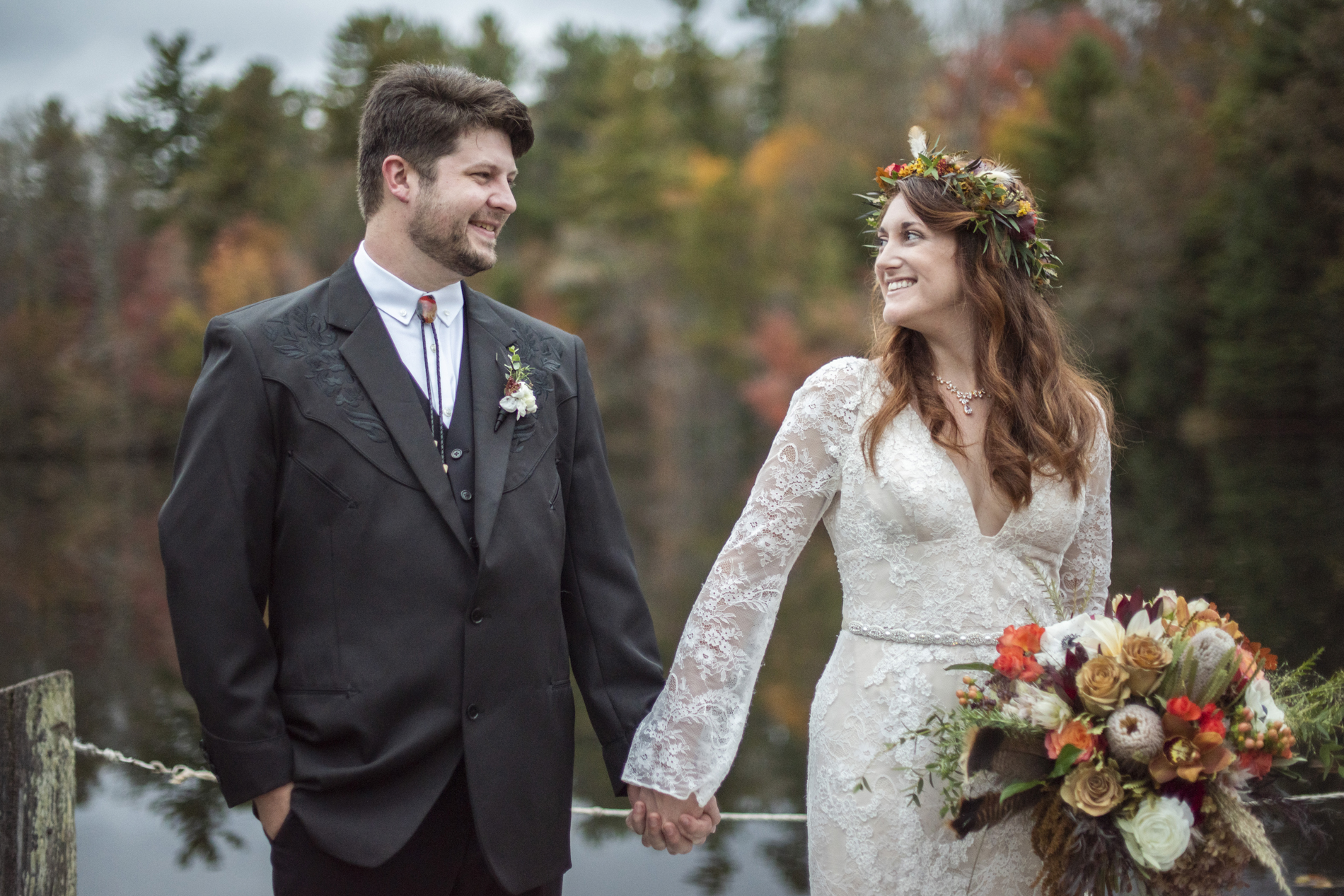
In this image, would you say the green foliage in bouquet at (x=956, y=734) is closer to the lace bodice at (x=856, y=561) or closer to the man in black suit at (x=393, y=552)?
the lace bodice at (x=856, y=561)

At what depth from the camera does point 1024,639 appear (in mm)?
2439

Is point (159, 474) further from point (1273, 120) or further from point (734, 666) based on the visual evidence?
point (734, 666)

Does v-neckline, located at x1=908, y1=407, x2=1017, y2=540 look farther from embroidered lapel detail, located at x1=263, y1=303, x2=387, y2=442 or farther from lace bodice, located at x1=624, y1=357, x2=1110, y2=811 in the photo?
embroidered lapel detail, located at x1=263, y1=303, x2=387, y2=442

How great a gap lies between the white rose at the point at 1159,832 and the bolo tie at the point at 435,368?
5.10 feet

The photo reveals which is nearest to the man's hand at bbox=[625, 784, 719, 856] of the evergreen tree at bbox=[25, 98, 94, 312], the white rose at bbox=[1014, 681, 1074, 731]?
the white rose at bbox=[1014, 681, 1074, 731]

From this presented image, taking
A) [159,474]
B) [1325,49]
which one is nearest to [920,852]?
[1325,49]

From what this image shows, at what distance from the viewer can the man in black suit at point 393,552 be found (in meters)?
2.46

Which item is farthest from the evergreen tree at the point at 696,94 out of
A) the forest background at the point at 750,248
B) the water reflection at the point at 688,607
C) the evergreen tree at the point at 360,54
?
the water reflection at the point at 688,607

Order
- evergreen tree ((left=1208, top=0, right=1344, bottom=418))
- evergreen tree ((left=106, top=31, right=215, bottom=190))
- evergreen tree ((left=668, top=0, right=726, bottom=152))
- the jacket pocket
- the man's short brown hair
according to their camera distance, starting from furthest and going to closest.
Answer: evergreen tree ((left=668, top=0, right=726, bottom=152)) < evergreen tree ((left=106, top=31, right=215, bottom=190)) < evergreen tree ((left=1208, top=0, right=1344, bottom=418)) < the man's short brown hair < the jacket pocket

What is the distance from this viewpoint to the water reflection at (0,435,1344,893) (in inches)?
256

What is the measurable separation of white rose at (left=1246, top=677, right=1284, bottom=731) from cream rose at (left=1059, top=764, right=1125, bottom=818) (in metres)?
0.29

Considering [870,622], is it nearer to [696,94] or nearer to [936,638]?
[936,638]

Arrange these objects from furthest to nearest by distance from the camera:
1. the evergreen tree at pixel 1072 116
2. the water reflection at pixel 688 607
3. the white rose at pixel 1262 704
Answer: the evergreen tree at pixel 1072 116 → the water reflection at pixel 688 607 → the white rose at pixel 1262 704

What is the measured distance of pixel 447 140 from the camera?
2682mm
